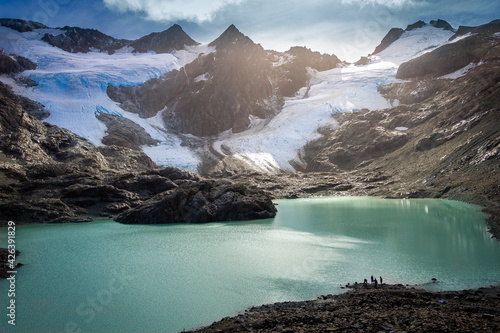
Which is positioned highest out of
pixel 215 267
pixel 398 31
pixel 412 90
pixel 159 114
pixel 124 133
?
pixel 398 31

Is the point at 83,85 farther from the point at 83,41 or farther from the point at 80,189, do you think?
the point at 80,189

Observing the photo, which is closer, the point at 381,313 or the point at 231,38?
the point at 381,313

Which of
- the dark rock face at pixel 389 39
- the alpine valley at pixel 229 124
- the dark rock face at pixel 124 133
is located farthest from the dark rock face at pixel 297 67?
the dark rock face at pixel 124 133

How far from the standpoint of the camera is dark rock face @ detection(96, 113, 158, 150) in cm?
8888

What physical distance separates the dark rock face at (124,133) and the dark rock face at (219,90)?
12.7m

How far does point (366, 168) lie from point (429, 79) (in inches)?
2153

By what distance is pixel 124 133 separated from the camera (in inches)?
3706

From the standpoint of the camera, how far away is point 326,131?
342 ft

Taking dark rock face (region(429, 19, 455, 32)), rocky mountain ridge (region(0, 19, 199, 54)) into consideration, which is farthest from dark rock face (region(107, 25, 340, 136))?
dark rock face (region(429, 19, 455, 32))

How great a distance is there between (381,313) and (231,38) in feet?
499

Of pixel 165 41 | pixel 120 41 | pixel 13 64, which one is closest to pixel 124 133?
pixel 13 64

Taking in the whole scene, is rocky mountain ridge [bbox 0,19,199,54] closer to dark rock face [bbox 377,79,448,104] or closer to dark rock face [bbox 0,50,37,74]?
dark rock face [bbox 0,50,37,74]

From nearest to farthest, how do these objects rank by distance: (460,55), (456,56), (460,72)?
1. (460,72)
2. (460,55)
3. (456,56)

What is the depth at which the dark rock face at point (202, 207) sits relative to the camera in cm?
3981
